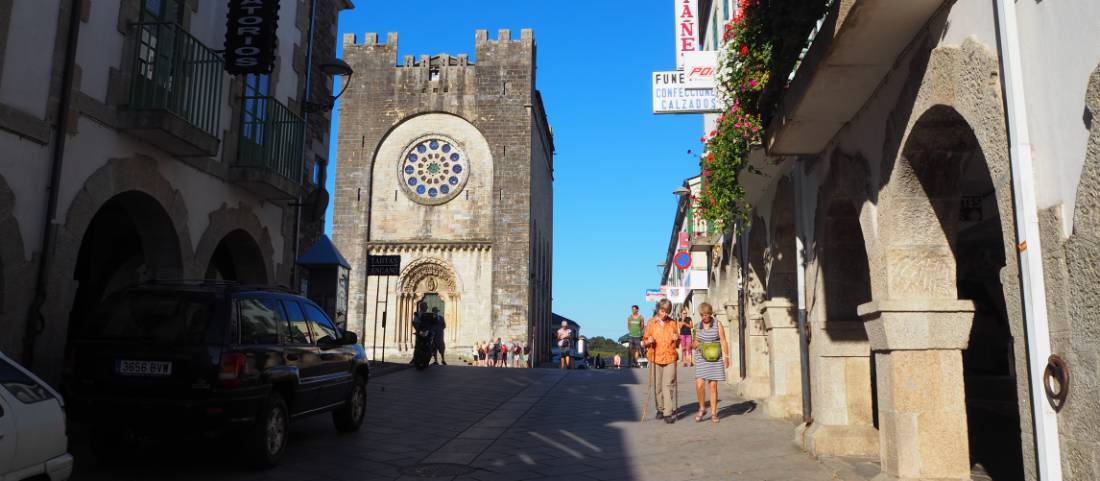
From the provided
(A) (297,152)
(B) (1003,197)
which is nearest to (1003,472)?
(B) (1003,197)

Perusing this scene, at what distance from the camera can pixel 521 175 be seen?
38125mm

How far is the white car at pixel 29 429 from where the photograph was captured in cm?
388

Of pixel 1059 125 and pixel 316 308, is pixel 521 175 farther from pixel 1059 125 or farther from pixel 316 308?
pixel 1059 125

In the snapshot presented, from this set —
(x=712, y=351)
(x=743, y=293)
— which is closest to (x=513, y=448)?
(x=712, y=351)

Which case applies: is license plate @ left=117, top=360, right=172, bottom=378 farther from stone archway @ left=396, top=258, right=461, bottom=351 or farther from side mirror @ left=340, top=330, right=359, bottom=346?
stone archway @ left=396, top=258, right=461, bottom=351

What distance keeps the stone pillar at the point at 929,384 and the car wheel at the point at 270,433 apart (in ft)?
15.8

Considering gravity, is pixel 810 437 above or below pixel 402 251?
below

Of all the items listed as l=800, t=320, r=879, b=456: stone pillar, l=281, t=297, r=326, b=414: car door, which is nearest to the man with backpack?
l=281, t=297, r=326, b=414: car door

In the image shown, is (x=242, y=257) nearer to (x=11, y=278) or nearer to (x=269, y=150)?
(x=269, y=150)

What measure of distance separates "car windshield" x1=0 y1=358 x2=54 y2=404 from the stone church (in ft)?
105

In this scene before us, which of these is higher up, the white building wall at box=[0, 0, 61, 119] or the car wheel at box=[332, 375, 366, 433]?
the white building wall at box=[0, 0, 61, 119]

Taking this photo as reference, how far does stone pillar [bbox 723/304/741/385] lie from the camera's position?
14906 millimetres

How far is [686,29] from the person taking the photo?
1406 centimetres

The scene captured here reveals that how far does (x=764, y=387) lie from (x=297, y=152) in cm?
799
